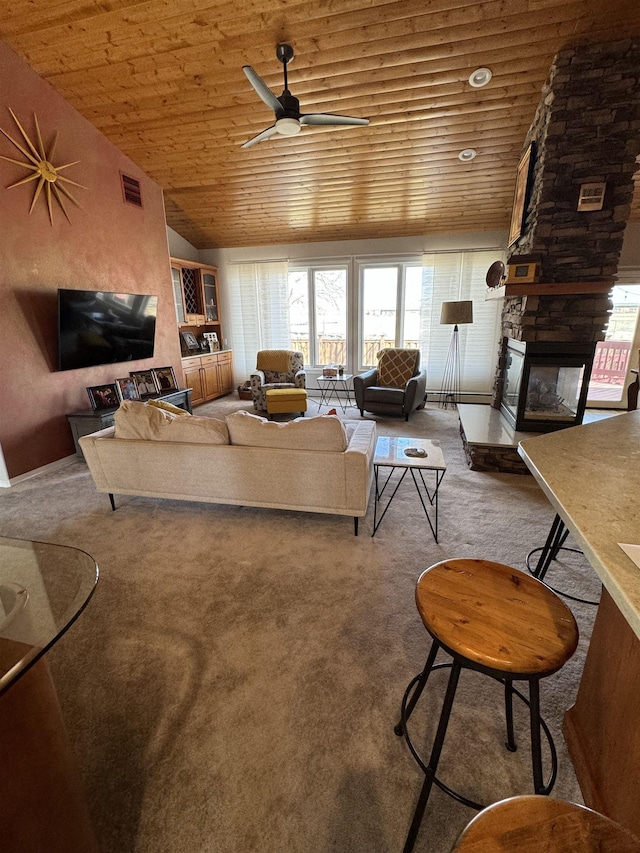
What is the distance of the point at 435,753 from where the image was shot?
1.04m

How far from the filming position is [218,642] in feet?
5.98

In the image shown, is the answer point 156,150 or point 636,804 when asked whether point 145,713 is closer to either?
point 636,804

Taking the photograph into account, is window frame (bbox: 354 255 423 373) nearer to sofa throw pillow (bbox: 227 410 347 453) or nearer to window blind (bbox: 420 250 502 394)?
window blind (bbox: 420 250 502 394)

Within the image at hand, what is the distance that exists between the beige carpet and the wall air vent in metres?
3.91

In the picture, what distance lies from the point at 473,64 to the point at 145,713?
16.1 feet

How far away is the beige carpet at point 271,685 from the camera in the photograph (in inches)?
47.2

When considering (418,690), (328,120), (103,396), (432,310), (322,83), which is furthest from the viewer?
(432,310)

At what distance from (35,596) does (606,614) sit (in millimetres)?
1699

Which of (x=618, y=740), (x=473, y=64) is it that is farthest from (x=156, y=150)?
(x=618, y=740)

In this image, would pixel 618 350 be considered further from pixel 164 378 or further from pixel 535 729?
pixel 164 378

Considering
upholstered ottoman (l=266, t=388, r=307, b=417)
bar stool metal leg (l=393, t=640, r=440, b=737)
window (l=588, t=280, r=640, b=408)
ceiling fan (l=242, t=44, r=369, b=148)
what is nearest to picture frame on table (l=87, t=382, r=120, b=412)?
upholstered ottoman (l=266, t=388, r=307, b=417)

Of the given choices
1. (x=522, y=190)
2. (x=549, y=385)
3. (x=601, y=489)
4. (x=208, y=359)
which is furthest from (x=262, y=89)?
(x=208, y=359)

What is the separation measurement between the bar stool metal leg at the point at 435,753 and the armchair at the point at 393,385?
14.3ft

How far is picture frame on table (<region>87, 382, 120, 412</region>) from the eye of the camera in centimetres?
412
